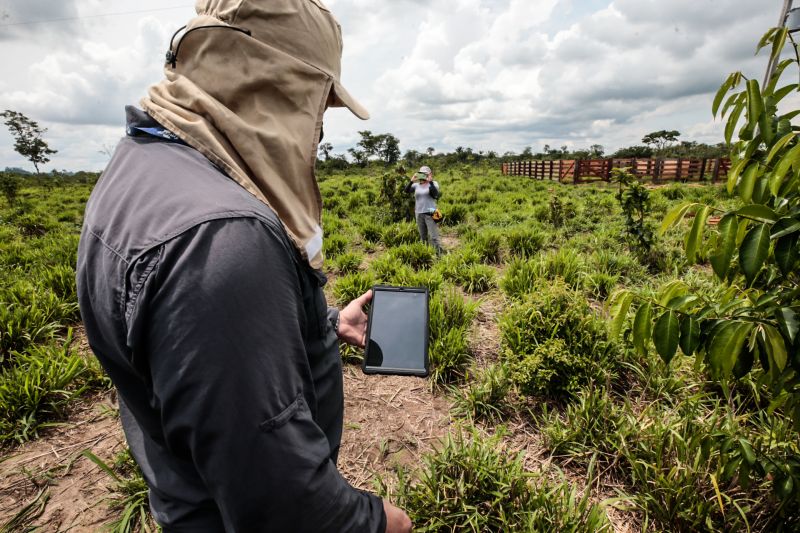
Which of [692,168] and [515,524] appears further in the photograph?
[692,168]

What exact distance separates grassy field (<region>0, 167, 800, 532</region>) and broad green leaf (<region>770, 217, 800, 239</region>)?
56cm

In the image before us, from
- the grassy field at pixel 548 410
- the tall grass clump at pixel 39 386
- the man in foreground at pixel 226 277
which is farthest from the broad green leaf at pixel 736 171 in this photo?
the tall grass clump at pixel 39 386

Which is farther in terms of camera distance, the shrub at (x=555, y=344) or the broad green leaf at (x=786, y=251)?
the shrub at (x=555, y=344)

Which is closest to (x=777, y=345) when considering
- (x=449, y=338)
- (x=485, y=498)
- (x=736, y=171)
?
(x=736, y=171)

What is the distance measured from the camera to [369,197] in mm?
12508

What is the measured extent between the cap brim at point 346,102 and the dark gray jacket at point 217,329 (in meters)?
0.51

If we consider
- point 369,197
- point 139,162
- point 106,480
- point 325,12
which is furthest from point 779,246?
point 369,197

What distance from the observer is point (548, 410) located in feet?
9.66

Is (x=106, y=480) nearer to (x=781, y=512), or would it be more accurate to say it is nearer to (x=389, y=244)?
(x=781, y=512)

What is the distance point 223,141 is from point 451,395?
2756 mm

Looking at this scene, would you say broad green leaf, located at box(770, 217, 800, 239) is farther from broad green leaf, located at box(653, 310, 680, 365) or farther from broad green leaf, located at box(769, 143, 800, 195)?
broad green leaf, located at box(653, 310, 680, 365)

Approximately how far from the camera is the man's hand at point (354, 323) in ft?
5.61

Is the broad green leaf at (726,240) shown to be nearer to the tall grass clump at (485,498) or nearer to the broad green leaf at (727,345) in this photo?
the broad green leaf at (727,345)

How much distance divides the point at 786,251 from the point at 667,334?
1.20 feet
